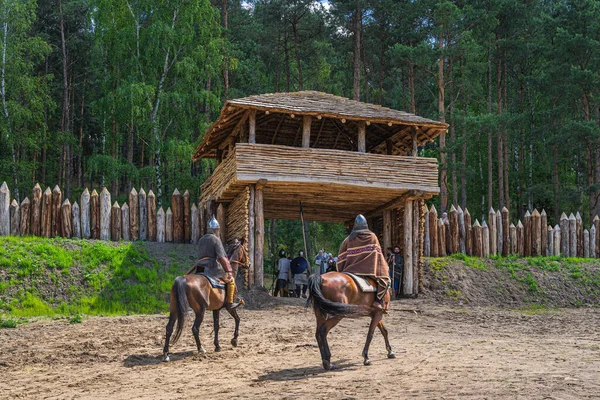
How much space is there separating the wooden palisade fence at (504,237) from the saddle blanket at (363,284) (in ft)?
45.7

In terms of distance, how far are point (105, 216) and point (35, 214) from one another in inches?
81.5

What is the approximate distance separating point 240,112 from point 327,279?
1116 cm

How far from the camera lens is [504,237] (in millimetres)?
25797

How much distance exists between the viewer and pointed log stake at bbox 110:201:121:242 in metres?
22.3

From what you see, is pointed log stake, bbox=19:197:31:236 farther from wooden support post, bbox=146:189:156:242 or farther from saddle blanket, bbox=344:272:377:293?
saddle blanket, bbox=344:272:377:293

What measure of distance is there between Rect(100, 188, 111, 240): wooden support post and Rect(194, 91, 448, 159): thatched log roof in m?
3.59

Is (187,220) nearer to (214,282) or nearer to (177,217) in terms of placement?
(177,217)

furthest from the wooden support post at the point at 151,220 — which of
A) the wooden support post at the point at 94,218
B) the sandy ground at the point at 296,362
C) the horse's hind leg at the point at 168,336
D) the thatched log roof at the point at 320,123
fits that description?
the horse's hind leg at the point at 168,336

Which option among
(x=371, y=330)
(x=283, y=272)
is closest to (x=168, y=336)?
(x=371, y=330)

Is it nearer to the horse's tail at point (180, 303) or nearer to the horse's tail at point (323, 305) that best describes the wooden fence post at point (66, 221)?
the horse's tail at point (180, 303)

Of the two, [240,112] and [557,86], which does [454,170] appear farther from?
[240,112]

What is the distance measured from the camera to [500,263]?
2416cm

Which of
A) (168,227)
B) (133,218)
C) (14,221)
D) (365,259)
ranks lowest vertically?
(365,259)

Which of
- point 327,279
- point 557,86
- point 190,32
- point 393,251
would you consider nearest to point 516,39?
point 557,86
